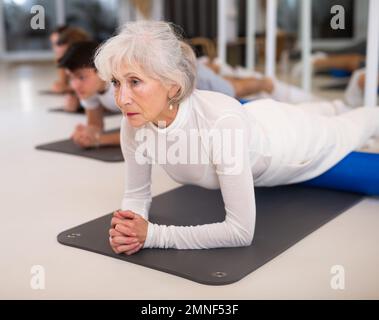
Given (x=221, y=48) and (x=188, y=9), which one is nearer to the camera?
(x=221, y=48)

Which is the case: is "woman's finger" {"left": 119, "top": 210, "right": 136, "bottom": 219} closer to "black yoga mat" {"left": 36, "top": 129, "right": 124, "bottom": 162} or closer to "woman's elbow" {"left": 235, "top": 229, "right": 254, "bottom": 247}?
"woman's elbow" {"left": 235, "top": 229, "right": 254, "bottom": 247}

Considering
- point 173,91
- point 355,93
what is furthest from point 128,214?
point 355,93

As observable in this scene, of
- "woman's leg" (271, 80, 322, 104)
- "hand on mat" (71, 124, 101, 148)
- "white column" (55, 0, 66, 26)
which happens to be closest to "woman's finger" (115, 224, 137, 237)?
"hand on mat" (71, 124, 101, 148)

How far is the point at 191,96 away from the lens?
1.78m

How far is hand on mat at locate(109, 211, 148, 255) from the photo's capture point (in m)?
1.69

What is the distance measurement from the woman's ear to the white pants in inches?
18.8

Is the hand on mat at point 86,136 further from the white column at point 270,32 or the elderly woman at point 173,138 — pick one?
the white column at point 270,32

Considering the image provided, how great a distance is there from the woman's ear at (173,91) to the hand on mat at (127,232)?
36 cm

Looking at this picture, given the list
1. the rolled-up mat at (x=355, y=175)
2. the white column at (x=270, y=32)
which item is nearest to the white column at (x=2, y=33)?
the white column at (x=270, y=32)

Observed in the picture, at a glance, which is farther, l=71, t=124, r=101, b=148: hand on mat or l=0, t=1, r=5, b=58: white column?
l=0, t=1, r=5, b=58: white column

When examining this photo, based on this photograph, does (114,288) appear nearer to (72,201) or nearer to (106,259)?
(106,259)
